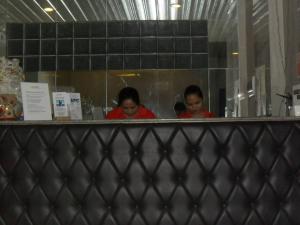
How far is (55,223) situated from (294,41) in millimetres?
2472

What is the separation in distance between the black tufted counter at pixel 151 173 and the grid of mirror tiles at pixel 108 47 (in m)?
4.73

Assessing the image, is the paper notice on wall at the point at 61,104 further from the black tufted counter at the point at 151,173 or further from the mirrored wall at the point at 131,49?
the mirrored wall at the point at 131,49

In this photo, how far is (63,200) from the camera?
2223mm

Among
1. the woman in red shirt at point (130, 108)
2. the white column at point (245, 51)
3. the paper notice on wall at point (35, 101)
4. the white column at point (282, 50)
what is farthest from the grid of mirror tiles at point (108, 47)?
the paper notice on wall at point (35, 101)

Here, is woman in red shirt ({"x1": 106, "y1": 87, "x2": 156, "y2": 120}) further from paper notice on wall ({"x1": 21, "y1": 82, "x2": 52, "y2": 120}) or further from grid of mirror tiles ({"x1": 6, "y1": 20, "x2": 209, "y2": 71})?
grid of mirror tiles ({"x1": 6, "y1": 20, "x2": 209, "y2": 71})

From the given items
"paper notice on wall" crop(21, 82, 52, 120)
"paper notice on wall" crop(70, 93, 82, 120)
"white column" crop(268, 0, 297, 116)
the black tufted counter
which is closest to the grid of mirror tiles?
"white column" crop(268, 0, 297, 116)

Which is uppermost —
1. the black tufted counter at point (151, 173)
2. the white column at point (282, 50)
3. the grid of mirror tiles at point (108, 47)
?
the grid of mirror tiles at point (108, 47)

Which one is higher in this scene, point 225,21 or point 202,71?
point 225,21

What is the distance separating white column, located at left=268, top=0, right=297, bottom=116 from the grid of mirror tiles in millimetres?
2707

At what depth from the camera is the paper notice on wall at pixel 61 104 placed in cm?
238

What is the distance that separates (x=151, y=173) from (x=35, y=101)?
2.10 ft

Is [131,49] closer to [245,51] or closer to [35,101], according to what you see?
[245,51]

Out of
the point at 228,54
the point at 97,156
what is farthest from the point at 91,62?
the point at 97,156

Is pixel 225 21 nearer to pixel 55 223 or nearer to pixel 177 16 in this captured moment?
pixel 177 16
